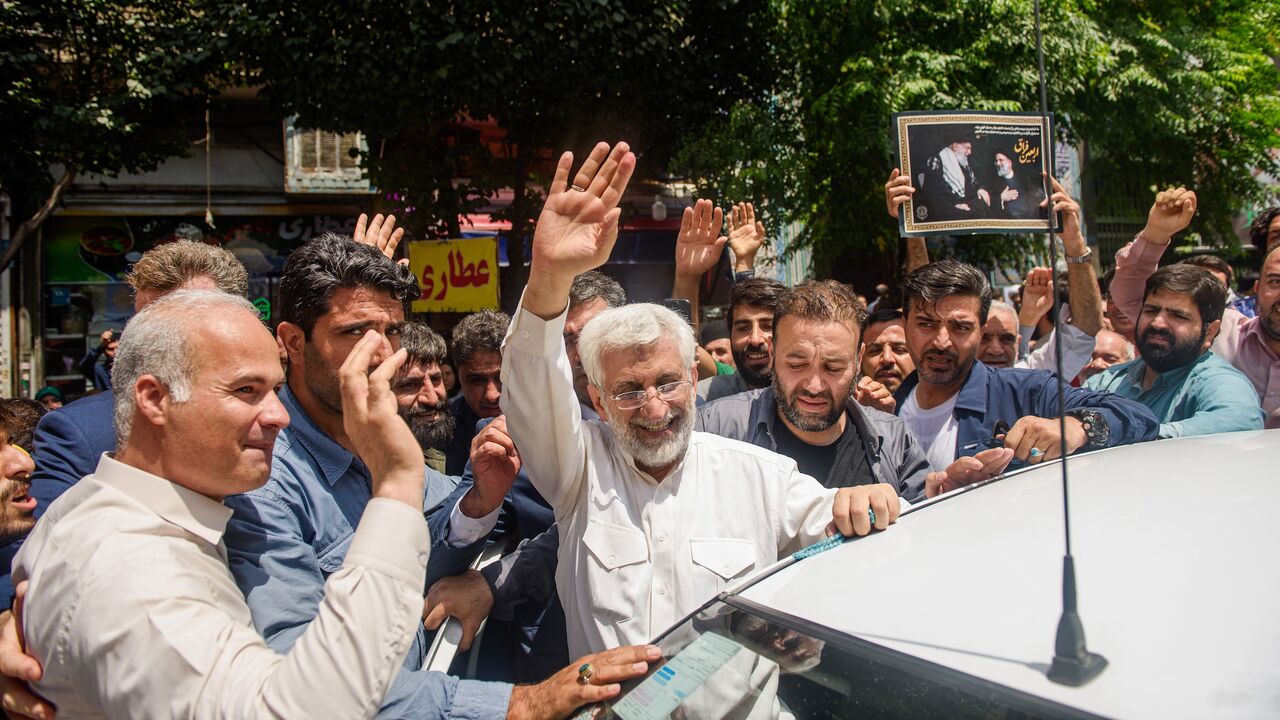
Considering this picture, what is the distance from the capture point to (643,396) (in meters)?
2.11

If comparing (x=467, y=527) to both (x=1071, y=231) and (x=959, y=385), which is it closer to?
(x=959, y=385)

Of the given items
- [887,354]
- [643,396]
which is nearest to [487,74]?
[887,354]

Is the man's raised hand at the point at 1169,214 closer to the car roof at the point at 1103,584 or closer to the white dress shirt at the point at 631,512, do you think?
the car roof at the point at 1103,584

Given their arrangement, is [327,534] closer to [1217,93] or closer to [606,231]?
[606,231]

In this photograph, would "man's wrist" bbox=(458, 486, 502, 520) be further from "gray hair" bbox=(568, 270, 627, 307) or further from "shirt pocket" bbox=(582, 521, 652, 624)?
"gray hair" bbox=(568, 270, 627, 307)

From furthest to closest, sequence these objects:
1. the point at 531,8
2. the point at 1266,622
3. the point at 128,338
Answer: the point at 531,8, the point at 128,338, the point at 1266,622

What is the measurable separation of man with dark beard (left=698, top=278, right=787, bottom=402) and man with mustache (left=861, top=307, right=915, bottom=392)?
596mm

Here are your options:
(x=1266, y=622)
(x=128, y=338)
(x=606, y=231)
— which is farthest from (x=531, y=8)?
(x=1266, y=622)

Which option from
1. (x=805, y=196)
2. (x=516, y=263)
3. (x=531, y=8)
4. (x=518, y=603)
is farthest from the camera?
(x=516, y=263)

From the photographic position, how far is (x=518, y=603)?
86.7 inches

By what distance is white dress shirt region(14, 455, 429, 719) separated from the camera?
129cm

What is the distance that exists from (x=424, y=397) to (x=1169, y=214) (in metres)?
3.41

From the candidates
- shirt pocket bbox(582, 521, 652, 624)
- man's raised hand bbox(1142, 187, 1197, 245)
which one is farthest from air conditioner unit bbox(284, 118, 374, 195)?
shirt pocket bbox(582, 521, 652, 624)

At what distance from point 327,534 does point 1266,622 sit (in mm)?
1850
